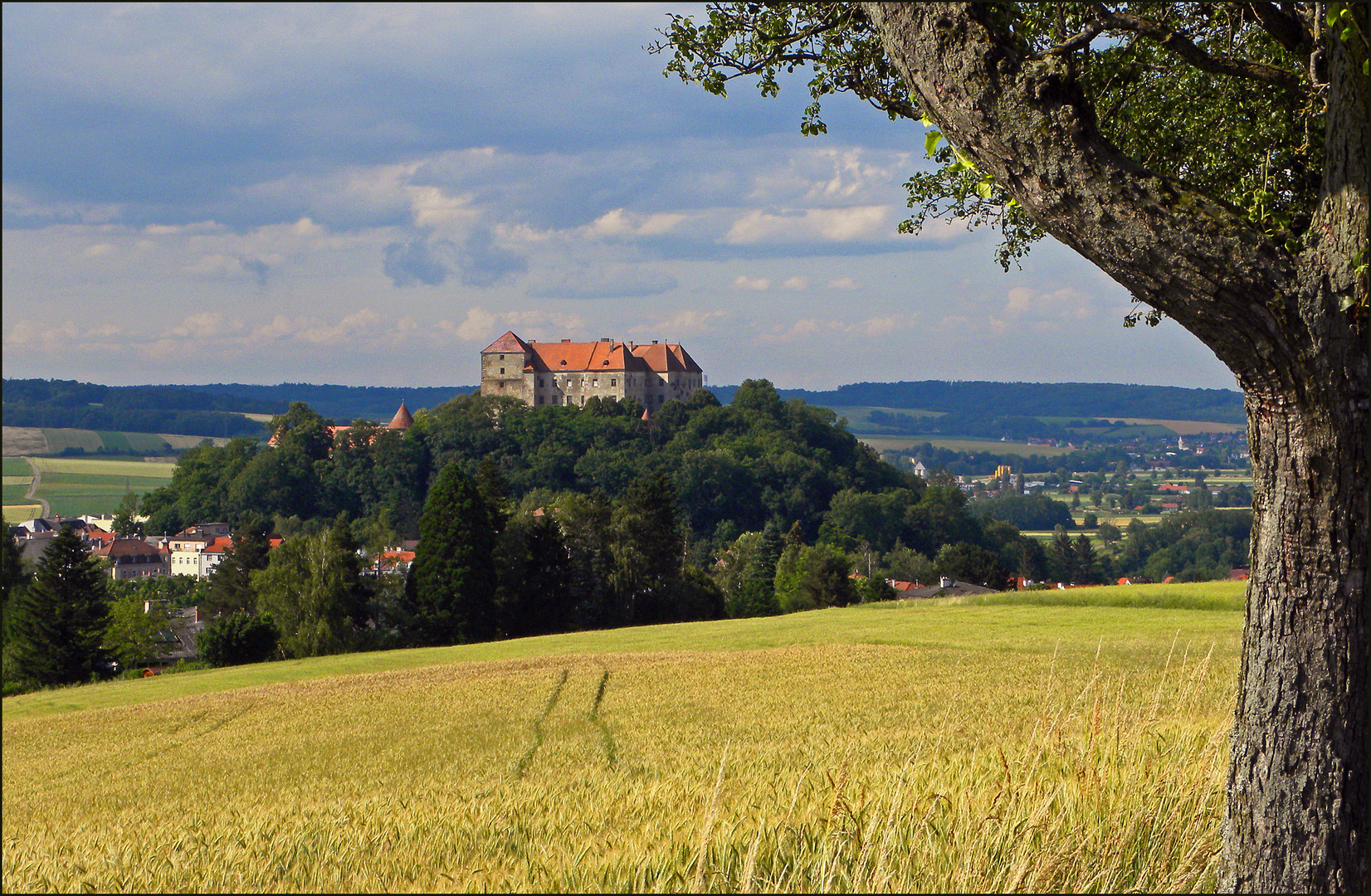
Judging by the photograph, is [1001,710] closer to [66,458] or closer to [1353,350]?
[1353,350]

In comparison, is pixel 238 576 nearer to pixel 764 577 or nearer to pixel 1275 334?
pixel 764 577

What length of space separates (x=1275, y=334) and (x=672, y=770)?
6.68m

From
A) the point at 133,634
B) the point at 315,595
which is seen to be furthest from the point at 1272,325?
the point at 133,634

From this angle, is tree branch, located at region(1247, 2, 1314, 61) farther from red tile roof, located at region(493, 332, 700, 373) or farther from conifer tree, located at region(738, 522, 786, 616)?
red tile roof, located at region(493, 332, 700, 373)

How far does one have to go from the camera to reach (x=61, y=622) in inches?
1747

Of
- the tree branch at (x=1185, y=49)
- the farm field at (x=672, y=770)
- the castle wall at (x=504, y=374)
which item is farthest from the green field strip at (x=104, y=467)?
the tree branch at (x=1185, y=49)

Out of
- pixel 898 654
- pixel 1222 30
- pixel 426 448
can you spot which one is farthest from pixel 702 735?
pixel 426 448

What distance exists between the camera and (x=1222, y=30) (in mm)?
7141

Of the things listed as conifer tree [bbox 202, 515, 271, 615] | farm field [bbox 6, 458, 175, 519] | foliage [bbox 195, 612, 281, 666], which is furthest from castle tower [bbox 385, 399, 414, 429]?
foliage [bbox 195, 612, 281, 666]

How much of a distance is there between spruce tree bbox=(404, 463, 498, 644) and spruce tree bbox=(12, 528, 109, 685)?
14.3 metres

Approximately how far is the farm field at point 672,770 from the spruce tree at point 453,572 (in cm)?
2170

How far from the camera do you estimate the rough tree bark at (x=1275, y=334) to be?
3.90m

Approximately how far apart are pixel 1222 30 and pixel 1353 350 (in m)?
4.32

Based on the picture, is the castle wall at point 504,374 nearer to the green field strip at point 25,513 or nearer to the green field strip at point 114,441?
the green field strip at point 114,441
